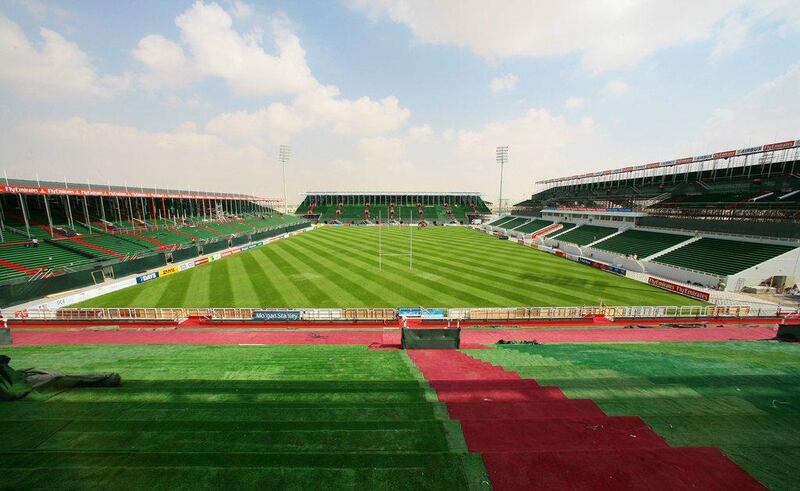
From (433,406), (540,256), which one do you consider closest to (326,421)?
(433,406)

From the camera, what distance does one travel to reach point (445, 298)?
25438mm

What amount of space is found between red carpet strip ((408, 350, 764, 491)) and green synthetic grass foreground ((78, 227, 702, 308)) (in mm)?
14882

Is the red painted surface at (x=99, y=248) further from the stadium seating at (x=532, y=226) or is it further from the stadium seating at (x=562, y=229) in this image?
the stadium seating at (x=532, y=226)

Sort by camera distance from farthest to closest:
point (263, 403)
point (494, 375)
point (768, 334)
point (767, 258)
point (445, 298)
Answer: point (767, 258) < point (445, 298) < point (768, 334) < point (494, 375) < point (263, 403)

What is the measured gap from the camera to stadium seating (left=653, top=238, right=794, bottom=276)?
92.3ft

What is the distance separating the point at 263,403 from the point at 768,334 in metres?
28.4

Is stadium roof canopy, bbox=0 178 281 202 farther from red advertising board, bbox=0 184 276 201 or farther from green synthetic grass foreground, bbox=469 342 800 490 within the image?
green synthetic grass foreground, bbox=469 342 800 490

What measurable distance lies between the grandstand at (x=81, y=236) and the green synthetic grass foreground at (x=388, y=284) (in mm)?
3731

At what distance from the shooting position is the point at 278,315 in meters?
20.8

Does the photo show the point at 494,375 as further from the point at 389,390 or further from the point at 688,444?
the point at 688,444

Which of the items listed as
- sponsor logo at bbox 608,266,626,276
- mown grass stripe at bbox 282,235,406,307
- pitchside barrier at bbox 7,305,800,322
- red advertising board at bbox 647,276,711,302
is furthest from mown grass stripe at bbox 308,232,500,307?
sponsor logo at bbox 608,266,626,276

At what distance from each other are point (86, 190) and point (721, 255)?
69172 millimetres

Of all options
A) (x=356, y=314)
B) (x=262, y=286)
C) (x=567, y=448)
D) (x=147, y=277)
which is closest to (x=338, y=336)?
(x=356, y=314)

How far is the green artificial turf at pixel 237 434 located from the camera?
535 cm
